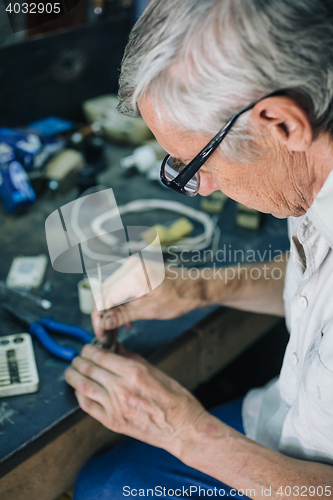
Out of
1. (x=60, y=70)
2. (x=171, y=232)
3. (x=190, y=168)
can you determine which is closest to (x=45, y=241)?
(x=171, y=232)

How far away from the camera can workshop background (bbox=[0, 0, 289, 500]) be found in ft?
2.88

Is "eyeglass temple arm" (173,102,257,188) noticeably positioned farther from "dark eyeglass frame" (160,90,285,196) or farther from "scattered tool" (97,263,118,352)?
"scattered tool" (97,263,118,352)

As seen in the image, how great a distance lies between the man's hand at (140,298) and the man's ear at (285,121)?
50cm

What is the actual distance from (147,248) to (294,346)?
1.72 ft

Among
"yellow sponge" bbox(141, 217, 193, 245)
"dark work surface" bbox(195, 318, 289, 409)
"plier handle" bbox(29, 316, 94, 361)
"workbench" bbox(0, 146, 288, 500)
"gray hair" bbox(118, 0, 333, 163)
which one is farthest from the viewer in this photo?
"dark work surface" bbox(195, 318, 289, 409)

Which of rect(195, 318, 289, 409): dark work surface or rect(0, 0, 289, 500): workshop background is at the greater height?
rect(0, 0, 289, 500): workshop background

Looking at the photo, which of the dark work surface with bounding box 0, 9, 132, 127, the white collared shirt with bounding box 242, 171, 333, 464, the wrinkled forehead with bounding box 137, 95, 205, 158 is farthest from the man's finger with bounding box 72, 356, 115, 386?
the dark work surface with bounding box 0, 9, 132, 127

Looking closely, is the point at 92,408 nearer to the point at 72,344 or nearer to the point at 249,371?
the point at 72,344

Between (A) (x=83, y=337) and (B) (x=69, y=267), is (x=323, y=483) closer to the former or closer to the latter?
(A) (x=83, y=337)

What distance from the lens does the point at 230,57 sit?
21.2 inches

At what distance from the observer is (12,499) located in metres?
0.81

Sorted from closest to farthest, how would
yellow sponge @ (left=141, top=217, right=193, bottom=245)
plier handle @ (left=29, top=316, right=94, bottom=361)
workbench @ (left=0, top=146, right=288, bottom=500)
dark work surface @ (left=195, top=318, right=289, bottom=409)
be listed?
workbench @ (left=0, top=146, right=288, bottom=500), plier handle @ (left=29, top=316, right=94, bottom=361), yellow sponge @ (left=141, top=217, right=193, bottom=245), dark work surface @ (left=195, top=318, right=289, bottom=409)

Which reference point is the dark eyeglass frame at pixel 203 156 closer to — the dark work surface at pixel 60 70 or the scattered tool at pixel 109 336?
the scattered tool at pixel 109 336

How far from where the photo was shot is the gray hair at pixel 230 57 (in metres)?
0.52
